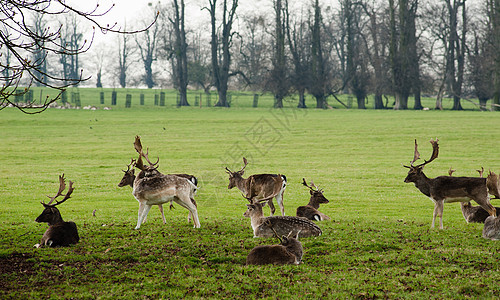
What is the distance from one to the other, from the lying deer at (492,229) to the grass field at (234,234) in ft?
0.64

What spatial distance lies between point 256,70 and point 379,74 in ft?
46.9

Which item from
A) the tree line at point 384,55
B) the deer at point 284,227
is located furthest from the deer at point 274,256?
the tree line at point 384,55

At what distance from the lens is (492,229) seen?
8.62 metres

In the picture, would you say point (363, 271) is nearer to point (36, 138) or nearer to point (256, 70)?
point (36, 138)

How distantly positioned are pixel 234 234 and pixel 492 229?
421 centimetres

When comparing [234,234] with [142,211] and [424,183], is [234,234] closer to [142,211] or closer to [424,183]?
[142,211]

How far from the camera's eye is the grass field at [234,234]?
6402 millimetres

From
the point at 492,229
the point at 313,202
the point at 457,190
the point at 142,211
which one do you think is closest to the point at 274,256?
the point at 142,211

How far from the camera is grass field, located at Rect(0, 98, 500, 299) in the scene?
6402 millimetres

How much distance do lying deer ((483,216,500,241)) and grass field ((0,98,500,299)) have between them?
0.64 ft

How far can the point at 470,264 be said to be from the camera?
7.20 m

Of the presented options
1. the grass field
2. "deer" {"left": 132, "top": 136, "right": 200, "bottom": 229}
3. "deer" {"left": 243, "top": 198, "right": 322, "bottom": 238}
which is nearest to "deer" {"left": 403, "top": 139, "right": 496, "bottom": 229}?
the grass field

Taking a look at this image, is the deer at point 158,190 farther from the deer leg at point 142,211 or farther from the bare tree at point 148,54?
the bare tree at point 148,54

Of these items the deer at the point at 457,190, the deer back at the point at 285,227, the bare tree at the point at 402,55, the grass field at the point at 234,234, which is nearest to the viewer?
the grass field at the point at 234,234
